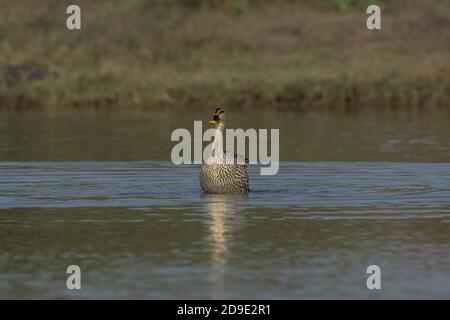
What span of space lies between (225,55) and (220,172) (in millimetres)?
18272

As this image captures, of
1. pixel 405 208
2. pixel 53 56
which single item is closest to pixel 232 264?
pixel 405 208

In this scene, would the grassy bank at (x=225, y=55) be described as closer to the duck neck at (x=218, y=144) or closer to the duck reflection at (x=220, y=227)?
the duck neck at (x=218, y=144)

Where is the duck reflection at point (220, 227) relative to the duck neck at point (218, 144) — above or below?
below

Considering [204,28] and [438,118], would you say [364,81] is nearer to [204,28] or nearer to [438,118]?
[438,118]

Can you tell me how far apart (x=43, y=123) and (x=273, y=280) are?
16641 mm

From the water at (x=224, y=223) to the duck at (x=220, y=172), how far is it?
0.63 feet

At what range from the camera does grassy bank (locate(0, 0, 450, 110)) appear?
30719 mm

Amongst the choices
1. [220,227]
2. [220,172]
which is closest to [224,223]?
[220,227]

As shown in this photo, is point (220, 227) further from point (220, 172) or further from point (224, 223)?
point (220, 172)

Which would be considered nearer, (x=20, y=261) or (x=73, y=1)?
(x=20, y=261)

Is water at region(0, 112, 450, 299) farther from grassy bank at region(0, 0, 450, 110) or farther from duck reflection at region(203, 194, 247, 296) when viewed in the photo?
grassy bank at region(0, 0, 450, 110)

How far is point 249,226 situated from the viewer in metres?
13.3

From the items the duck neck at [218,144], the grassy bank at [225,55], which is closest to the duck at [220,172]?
the duck neck at [218,144]

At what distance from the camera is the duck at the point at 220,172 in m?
15.6
